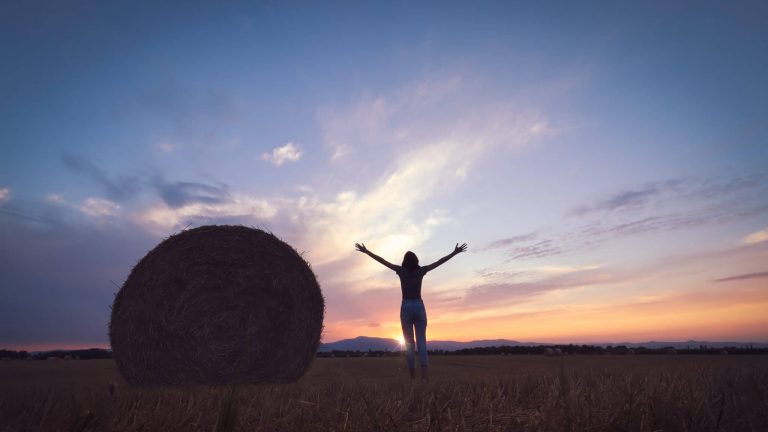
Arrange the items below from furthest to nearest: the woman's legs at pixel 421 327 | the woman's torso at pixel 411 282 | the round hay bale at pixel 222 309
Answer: the round hay bale at pixel 222 309
the woman's torso at pixel 411 282
the woman's legs at pixel 421 327

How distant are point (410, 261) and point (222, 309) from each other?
3694mm

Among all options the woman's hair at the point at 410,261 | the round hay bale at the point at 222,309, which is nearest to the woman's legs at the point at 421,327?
the woman's hair at the point at 410,261

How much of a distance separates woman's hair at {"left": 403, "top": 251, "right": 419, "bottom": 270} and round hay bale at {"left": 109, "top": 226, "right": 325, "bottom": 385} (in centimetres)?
191

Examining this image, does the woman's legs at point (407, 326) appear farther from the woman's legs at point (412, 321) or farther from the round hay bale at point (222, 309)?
the round hay bale at point (222, 309)

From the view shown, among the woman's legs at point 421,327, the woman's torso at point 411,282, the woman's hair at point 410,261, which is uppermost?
the woman's hair at point 410,261

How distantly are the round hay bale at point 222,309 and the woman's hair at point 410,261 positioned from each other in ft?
6.26

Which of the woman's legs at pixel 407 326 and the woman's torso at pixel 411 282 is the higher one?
the woman's torso at pixel 411 282

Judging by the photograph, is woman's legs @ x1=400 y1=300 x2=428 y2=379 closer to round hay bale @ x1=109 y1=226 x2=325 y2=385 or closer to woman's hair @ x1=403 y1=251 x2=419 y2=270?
woman's hair @ x1=403 y1=251 x2=419 y2=270

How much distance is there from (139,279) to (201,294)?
1103 mm

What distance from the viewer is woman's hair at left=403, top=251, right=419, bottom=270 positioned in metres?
8.46

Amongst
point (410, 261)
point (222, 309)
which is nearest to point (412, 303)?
point (410, 261)

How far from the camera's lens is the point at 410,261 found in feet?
27.8

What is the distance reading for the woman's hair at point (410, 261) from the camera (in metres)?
8.46

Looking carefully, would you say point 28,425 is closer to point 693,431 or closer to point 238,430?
point 238,430
